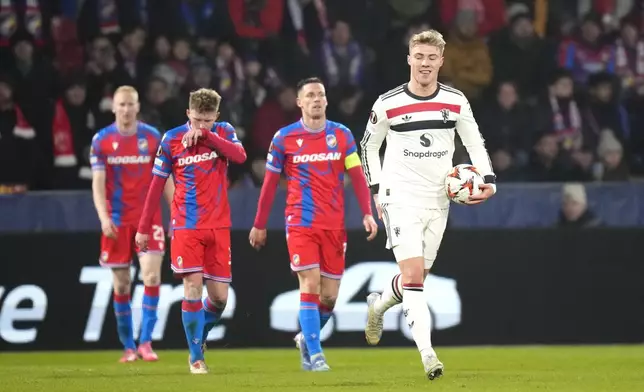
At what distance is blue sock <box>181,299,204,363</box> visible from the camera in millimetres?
10555

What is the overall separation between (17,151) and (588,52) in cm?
715

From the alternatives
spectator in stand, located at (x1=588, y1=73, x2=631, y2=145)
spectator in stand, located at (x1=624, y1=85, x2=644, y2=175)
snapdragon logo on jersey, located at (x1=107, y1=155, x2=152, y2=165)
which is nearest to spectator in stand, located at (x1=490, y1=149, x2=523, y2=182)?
spectator in stand, located at (x1=588, y1=73, x2=631, y2=145)

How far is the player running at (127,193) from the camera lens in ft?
41.4

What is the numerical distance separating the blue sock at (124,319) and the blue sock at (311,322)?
2.50 m

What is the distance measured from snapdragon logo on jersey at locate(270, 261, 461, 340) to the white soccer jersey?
172 inches

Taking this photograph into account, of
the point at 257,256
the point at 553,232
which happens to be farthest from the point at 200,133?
the point at 553,232

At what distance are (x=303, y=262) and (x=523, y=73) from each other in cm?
710

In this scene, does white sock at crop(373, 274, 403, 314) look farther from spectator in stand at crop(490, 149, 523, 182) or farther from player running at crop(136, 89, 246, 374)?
spectator in stand at crop(490, 149, 523, 182)

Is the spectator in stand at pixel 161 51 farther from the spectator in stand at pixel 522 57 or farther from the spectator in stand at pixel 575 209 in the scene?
the spectator in stand at pixel 575 209

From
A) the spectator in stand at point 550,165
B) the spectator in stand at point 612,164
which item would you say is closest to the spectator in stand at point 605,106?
the spectator in stand at point 612,164

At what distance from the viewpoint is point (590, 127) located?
1675cm

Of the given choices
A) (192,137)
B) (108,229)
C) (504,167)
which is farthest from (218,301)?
(504,167)

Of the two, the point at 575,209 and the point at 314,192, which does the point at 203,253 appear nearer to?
the point at 314,192

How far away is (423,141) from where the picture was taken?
9516mm
